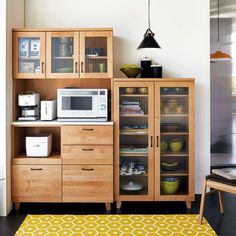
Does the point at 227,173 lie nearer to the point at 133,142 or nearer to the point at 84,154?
the point at 133,142

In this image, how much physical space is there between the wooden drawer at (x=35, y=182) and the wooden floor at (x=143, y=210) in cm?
16

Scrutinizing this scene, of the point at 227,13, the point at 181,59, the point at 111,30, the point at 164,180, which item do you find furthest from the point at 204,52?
the point at 227,13

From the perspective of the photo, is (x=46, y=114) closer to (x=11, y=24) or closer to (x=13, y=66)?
(x=13, y=66)

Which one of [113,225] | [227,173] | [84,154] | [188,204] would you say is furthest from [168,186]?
[84,154]

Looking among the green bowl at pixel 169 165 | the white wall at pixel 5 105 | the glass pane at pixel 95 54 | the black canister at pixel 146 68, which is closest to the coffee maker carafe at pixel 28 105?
the white wall at pixel 5 105

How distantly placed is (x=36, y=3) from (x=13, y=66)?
0.90 metres

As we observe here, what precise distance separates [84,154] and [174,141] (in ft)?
3.31

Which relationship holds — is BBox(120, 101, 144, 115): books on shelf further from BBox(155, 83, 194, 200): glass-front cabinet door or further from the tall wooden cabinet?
BBox(155, 83, 194, 200): glass-front cabinet door

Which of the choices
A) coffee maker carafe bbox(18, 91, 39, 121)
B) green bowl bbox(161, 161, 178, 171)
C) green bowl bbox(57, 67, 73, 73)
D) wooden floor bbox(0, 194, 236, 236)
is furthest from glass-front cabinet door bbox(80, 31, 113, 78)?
wooden floor bbox(0, 194, 236, 236)

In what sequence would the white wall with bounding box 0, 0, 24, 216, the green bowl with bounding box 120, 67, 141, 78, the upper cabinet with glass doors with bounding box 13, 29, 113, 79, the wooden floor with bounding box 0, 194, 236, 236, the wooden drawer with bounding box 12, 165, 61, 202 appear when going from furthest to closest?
the green bowl with bounding box 120, 67, 141, 78, the upper cabinet with glass doors with bounding box 13, 29, 113, 79, the wooden drawer with bounding box 12, 165, 61, 202, the white wall with bounding box 0, 0, 24, 216, the wooden floor with bounding box 0, 194, 236, 236

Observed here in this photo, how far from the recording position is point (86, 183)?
3889 millimetres

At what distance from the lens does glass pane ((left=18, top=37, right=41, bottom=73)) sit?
399 centimetres

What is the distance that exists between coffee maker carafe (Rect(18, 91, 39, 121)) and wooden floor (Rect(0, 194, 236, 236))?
0.99m

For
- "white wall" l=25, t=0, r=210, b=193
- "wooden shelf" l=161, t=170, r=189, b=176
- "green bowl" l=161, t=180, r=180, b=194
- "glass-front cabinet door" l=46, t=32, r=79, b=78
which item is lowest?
"green bowl" l=161, t=180, r=180, b=194
